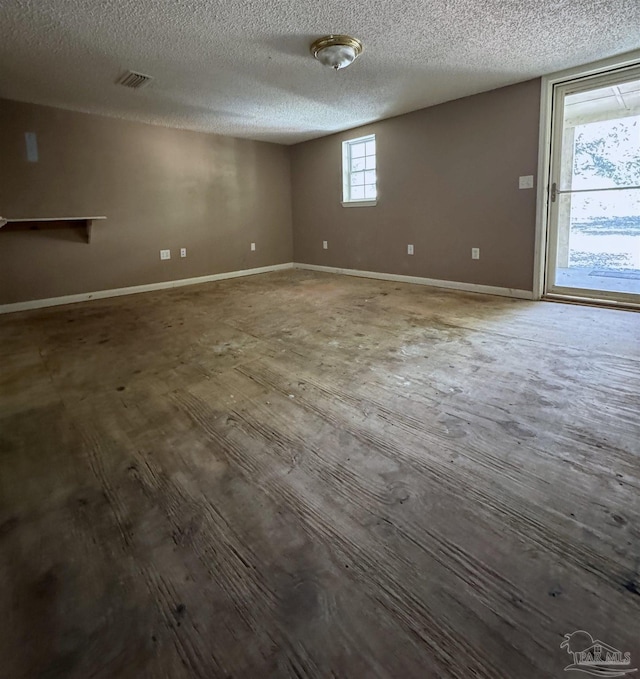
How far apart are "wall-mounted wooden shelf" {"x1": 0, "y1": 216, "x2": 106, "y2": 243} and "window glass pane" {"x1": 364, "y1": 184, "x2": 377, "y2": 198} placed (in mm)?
3398

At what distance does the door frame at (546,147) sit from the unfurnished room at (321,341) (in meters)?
0.02

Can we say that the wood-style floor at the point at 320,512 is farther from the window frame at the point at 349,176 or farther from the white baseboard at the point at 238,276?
the window frame at the point at 349,176

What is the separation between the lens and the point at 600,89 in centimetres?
358

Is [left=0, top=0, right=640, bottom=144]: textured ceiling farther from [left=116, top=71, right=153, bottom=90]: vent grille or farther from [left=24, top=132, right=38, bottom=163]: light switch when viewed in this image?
[left=24, top=132, right=38, bottom=163]: light switch

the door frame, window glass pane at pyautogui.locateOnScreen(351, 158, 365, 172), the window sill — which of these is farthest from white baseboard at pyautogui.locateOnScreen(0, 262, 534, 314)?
window glass pane at pyautogui.locateOnScreen(351, 158, 365, 172)

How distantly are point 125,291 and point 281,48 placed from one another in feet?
11.2

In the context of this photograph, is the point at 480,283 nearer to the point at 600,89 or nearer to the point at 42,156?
the point at 600,89

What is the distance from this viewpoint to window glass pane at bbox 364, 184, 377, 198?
5.62m

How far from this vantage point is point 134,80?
353 cm

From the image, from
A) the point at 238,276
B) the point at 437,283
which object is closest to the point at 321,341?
the point at 437,283

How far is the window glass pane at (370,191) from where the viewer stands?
5.62 meters

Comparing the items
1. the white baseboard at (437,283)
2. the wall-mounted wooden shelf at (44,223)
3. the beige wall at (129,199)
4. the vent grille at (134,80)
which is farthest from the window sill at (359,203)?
the wall-mounted wooden shelf at (44,223)

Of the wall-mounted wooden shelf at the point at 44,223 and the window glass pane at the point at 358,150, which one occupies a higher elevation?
the window glass pane at the point at 358,150

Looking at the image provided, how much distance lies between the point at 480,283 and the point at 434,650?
→ 4223 mm
